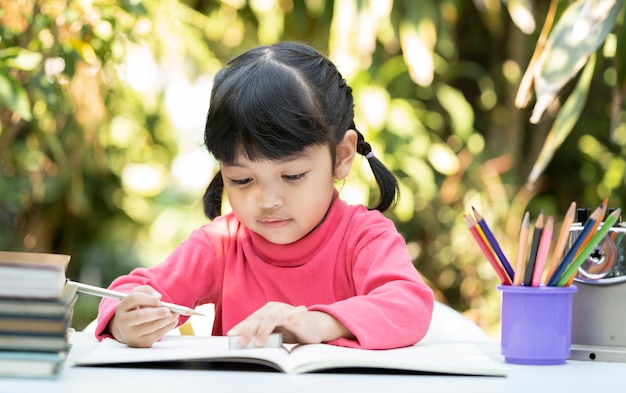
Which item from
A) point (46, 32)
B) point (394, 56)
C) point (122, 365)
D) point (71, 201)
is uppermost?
point (394, 56)

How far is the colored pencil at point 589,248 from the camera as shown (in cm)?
99

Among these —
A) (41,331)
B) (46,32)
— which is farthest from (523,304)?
(46,32)

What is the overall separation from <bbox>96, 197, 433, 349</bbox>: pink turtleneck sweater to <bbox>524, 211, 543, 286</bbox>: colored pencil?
0.23 m

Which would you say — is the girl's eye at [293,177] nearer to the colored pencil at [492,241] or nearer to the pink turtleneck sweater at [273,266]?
the pink turtleneck sweater at [273,266]

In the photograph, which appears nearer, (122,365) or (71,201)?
(122,365)

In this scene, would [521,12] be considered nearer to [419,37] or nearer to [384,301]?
[419,37]

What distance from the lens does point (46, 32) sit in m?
2.07

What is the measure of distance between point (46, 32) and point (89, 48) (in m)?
0.22

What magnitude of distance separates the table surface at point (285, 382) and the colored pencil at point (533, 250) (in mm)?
104

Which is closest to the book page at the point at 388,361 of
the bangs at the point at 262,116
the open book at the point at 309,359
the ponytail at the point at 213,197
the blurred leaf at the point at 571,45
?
the open book at the point at 309,359

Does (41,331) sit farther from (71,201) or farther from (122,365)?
(71,201)

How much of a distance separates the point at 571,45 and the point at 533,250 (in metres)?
1.00

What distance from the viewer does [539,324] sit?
3.31ft

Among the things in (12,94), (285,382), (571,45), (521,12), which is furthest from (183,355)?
(521,12)
